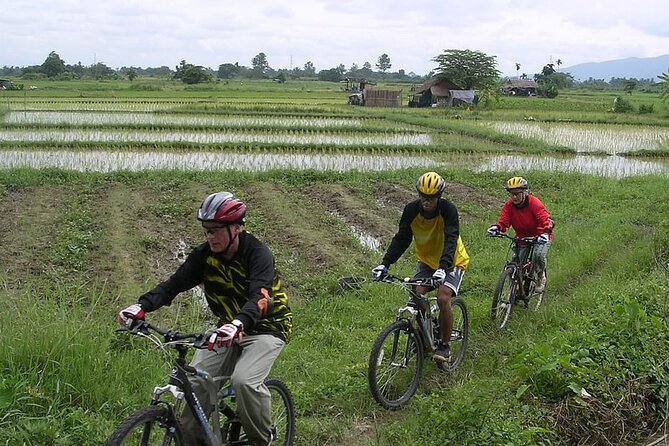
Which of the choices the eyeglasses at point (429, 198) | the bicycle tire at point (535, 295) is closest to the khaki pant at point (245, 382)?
the eyeglasses at point (429, 198)

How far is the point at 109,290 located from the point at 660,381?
20.2 ft

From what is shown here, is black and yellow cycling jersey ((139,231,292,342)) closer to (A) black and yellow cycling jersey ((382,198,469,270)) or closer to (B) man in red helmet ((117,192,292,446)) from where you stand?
(B) man in red helmet ((117,192,292,446))

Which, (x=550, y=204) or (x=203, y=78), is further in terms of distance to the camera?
(x=203, y=78)

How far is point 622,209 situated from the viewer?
12.8 m

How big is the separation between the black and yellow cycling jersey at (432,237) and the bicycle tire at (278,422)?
1.60 metres

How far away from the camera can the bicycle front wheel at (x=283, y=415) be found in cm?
404

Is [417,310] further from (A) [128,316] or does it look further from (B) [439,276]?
(A) [128,316]

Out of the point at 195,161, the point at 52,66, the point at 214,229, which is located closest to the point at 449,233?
the point at 214,229

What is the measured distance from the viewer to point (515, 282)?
23.0ft

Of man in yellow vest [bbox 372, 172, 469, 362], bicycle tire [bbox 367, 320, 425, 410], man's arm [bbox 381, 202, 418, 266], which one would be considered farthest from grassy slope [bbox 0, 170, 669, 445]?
man's arm [bbox 381, 202, 418, 266]

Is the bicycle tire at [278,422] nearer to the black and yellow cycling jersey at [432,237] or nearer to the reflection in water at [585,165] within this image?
the black and yellow cycling jersey at [432,237]

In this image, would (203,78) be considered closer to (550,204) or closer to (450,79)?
(450,79)

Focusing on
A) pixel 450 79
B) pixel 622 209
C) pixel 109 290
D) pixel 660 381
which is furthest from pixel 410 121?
pixel 660 381

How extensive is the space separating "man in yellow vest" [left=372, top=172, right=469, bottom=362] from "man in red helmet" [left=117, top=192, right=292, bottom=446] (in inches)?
61.0
